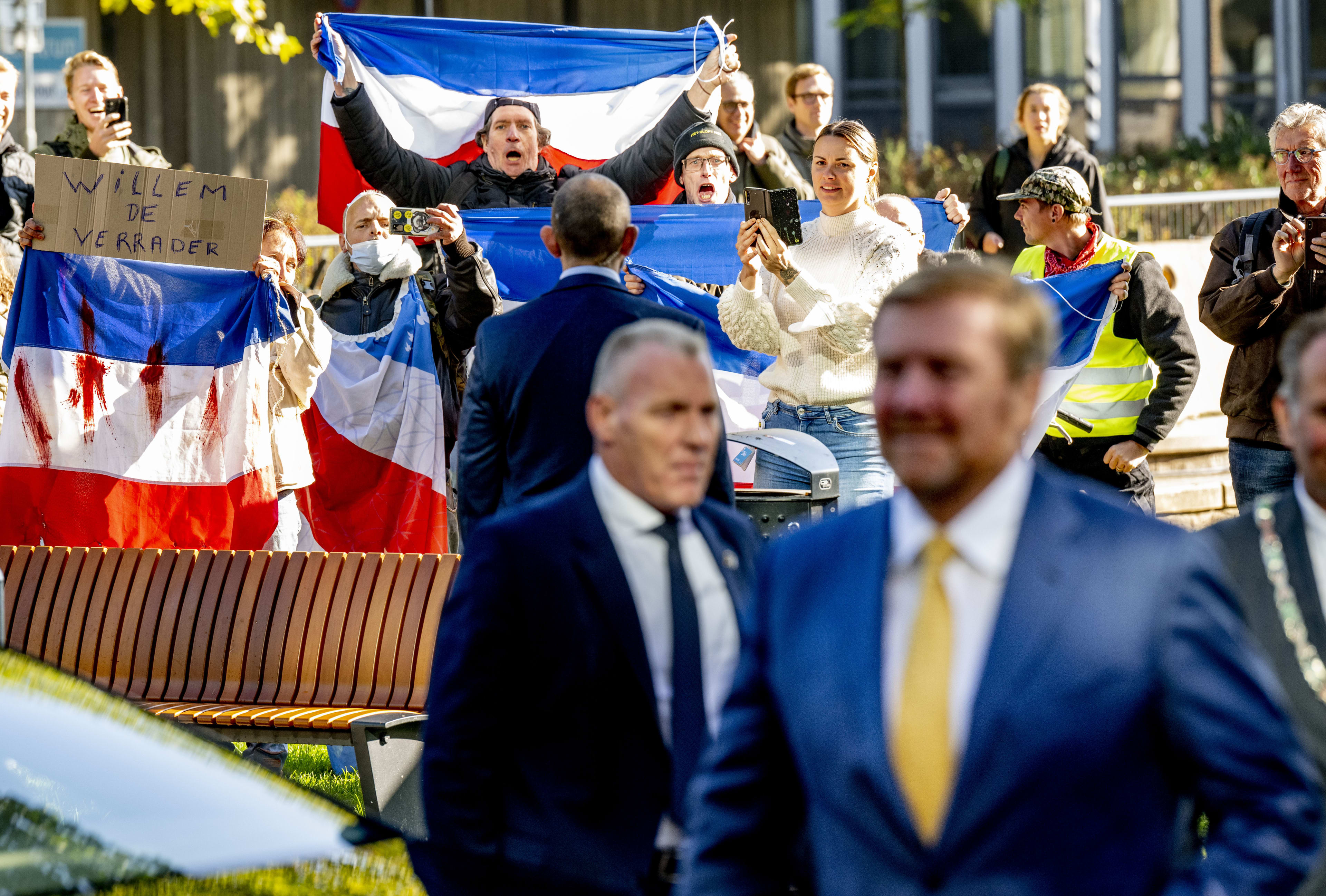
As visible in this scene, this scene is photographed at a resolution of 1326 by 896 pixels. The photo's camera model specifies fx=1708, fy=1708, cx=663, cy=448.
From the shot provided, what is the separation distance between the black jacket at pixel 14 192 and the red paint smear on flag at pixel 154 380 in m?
1.31

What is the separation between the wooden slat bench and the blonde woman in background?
4.49 m

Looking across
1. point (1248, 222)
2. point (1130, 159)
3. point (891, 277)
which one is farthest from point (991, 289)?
point (1130, 159)

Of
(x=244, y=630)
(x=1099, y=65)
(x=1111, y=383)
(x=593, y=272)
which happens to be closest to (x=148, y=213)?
(x=244, y=630)

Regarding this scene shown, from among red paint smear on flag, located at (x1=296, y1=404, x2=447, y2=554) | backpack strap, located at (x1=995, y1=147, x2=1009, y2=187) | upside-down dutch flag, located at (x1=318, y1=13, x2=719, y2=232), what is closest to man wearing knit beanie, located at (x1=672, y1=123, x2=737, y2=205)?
upside-down dutch flag, located at (x1=318, y1=13, x2=719, y2=232)

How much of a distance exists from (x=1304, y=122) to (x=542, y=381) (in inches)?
143

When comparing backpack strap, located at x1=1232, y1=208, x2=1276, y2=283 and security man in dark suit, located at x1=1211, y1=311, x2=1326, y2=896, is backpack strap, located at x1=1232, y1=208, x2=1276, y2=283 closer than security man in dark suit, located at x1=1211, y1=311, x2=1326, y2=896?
No

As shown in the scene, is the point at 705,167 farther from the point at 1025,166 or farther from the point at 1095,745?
the point at 1095,745

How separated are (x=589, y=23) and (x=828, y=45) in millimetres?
3577

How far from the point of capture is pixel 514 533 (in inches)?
121

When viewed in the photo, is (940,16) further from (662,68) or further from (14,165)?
(14,165)

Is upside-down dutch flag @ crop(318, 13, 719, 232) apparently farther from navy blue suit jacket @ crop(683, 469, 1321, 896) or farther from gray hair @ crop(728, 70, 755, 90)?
navy blue suit jacket @ crop(683, 469, 1321, 896)

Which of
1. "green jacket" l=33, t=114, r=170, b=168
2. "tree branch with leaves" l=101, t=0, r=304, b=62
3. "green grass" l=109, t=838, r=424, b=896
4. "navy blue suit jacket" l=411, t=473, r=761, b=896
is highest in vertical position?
"tree branch with leaves" l=101, t=0, r=304, b=62

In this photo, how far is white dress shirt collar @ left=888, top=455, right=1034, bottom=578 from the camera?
209 cm

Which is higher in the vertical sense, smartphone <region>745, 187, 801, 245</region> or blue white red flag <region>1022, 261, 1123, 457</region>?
smartphone <region>745, 187, 801, 245</region>
